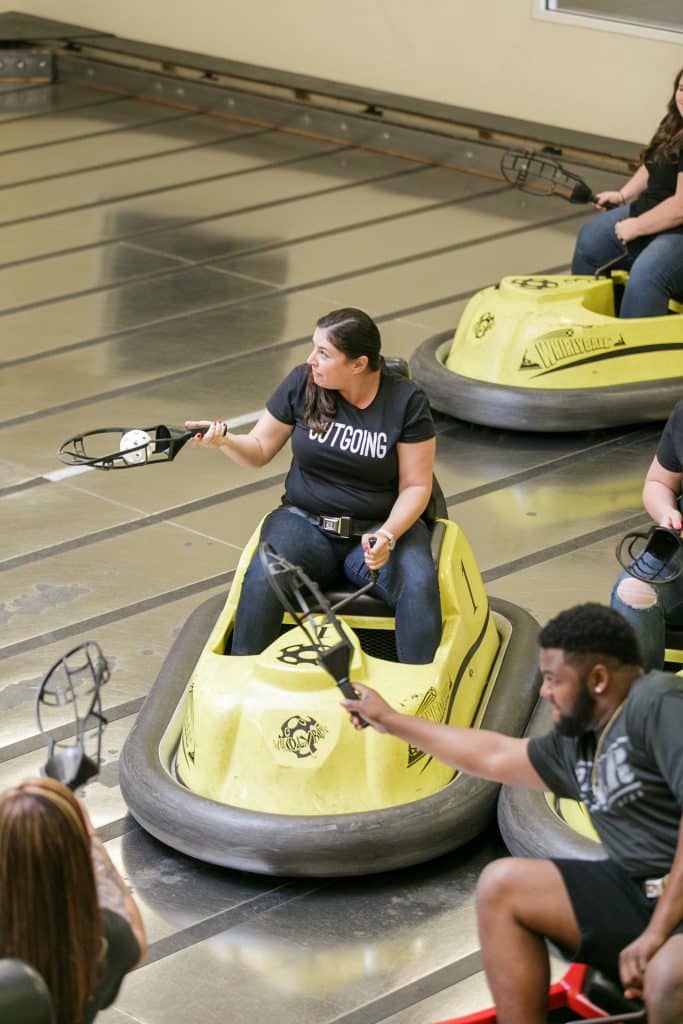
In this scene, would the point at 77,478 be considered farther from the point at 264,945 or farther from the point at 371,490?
the point at 264,945

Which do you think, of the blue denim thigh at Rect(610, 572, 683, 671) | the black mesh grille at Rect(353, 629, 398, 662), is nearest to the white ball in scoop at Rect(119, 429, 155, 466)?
the black mesh grille at Rect(353, 629, 398, 662)

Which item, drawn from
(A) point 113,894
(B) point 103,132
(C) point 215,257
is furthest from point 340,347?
(B) point 103,132

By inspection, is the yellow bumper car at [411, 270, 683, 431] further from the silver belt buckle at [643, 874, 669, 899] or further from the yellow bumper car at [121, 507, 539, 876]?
the silver belt buckle at [643, 874, 669, 899]

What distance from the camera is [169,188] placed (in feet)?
29.0

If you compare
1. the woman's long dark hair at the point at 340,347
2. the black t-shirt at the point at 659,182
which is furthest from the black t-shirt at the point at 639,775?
the black t-shirt at the point at 659,182

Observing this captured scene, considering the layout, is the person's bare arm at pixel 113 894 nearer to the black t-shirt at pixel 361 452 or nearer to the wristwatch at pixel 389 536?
the wristwatch at pixel 389 536

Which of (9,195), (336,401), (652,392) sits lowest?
(9,195)

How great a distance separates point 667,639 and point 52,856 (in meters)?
1.92

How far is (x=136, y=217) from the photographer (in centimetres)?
836

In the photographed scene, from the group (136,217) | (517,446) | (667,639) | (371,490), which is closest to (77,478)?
(517,446)

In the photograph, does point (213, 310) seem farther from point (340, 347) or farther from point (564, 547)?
point (340, 347)

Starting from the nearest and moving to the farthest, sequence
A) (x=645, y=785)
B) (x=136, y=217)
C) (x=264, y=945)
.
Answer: (x=645, y=785) < (x=264, y=945) < (x=136, y=217)

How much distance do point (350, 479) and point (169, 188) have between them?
5.07 m

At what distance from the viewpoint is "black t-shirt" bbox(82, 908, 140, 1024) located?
257 cm
